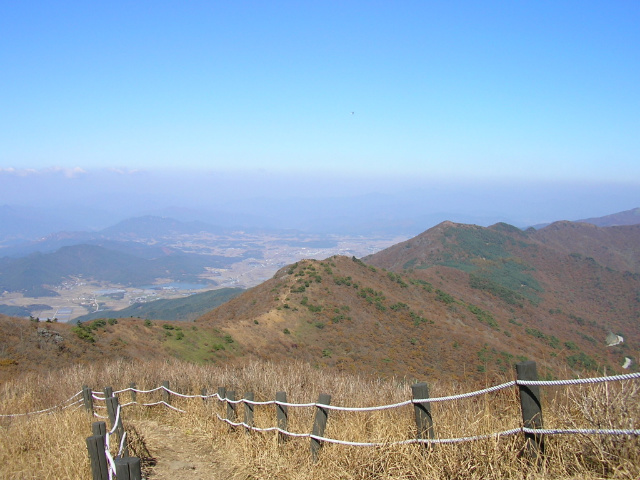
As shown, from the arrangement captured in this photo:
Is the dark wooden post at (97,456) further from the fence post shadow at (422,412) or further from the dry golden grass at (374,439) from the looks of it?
the fence post shadow at (422,412)

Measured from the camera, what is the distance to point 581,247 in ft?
355

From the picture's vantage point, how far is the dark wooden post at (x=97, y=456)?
12.4ft

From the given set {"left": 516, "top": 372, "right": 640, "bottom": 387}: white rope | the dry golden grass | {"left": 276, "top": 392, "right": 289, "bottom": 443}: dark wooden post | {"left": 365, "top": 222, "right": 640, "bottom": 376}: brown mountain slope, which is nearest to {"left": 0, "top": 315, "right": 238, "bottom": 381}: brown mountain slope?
the dry golden grass

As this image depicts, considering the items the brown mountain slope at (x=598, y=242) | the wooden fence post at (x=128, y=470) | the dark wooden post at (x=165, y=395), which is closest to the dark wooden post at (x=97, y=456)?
the wooden fence post at (x=128, y=470)

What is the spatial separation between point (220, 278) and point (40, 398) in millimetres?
146915

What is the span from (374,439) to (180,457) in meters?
3.41

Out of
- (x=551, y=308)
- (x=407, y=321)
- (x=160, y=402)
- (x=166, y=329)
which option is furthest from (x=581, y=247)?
(x=160, y=402)

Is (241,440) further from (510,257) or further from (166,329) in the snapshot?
(510,257)

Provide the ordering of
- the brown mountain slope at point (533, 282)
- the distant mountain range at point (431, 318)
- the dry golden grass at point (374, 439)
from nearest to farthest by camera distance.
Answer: the dry golden grass at point (374, 439) → the distant mountain range at point (431, 318) → the brown mountain slope at point (533, 282)

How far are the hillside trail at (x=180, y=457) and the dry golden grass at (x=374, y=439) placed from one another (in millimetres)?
84

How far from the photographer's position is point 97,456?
381 cm

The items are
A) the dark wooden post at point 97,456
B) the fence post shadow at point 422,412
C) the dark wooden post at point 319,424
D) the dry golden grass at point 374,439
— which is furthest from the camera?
the dark wooden post at point 319,424

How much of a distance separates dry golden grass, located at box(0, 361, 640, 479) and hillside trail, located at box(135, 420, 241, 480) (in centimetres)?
8

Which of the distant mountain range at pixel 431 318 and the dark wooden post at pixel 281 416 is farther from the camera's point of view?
the distant mountain range at pixel 431 318
